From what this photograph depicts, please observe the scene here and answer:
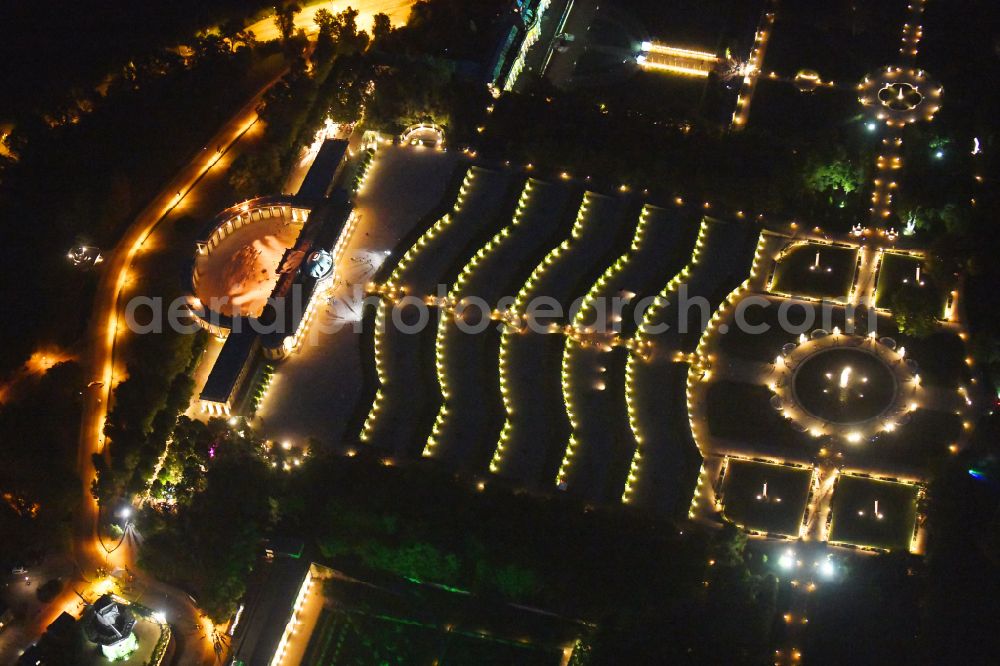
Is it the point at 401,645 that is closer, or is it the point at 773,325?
the point at 401,645

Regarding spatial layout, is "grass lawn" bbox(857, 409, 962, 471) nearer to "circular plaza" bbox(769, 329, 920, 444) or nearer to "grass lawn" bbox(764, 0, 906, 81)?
"circular plaza" bbox(769, 329, 920, 444)

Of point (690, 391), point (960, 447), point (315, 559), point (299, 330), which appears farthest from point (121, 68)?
point (960, 447)

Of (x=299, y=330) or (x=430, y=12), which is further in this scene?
(x=430, y=12)

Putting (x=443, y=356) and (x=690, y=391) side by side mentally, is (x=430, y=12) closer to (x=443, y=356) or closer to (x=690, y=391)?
(x=443, y=356)

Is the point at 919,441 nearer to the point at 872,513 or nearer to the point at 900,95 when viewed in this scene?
the point at 872,513

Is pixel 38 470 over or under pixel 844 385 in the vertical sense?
under

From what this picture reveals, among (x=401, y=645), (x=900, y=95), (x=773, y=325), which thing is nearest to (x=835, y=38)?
(x=900, y=95)

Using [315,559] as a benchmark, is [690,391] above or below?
above

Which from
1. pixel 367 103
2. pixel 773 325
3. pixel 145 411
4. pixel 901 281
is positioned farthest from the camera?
A: pixel 367 103
